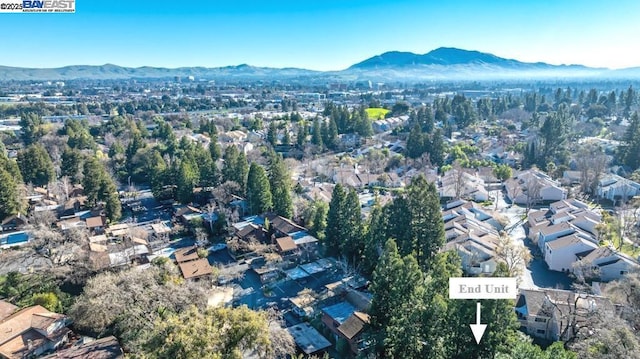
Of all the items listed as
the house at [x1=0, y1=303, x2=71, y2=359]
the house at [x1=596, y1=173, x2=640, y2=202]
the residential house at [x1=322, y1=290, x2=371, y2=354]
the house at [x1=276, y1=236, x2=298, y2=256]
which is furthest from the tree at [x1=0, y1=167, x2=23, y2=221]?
the house at [x1=596, y1=173, x2=640, y2=202]

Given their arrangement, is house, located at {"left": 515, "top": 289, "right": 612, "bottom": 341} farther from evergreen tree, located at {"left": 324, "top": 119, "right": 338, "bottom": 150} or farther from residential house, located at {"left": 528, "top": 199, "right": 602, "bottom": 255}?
evergreen tree, located at {"left": 324, "top": 119, "right": 338, "bottom": 150}

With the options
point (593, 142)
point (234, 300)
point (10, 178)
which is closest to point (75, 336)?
point (234, 300)

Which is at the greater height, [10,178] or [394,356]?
[10,178]

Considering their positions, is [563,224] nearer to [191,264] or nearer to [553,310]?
[553,310]

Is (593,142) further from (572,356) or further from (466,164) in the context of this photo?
(572,356)

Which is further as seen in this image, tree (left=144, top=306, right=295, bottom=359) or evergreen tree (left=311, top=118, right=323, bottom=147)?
evergreen tree (left=311, top=118, right=323, bottom=147)

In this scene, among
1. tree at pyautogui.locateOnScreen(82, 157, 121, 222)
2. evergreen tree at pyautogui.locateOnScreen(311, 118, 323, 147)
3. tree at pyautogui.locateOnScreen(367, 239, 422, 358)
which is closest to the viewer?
tree at pyautogui.locateOnScreen(367, 239, 422, 358)
